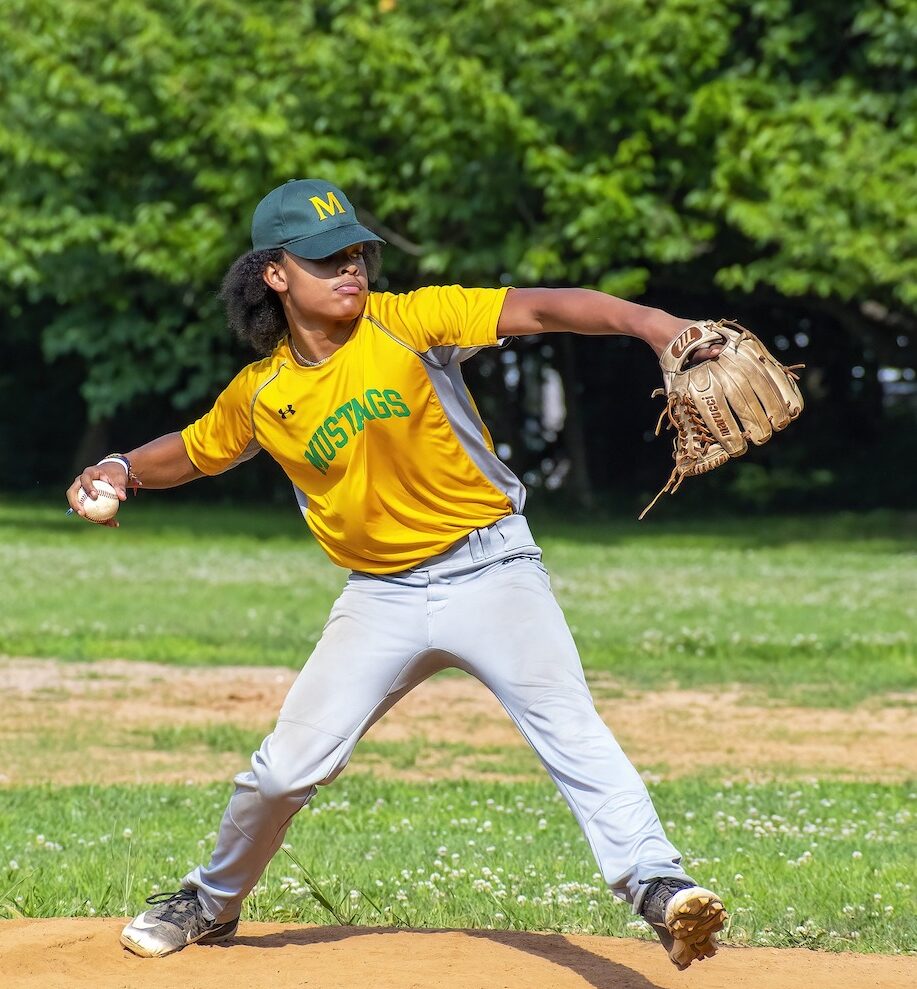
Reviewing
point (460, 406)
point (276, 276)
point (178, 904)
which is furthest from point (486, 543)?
point (178, 904)

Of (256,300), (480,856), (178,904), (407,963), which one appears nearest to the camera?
(407,963)

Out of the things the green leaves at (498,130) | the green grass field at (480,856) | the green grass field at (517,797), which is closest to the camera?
the green grass field at (480,856)

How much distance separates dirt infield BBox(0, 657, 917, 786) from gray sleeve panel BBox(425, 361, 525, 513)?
14.2 ft

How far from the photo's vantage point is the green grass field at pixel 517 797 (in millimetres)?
5855

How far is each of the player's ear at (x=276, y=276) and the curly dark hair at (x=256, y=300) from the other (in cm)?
4

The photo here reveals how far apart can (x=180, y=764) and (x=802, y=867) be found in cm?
396

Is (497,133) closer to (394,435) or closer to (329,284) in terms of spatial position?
(329,284)

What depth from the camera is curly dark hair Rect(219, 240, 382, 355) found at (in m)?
4.96

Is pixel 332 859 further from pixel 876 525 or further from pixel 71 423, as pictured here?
pixel 71 423

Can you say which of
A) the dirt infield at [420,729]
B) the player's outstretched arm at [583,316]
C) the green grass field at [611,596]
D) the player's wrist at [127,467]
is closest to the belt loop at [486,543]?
the player's outstretched arm at [583,316]

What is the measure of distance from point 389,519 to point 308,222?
90 centimetres

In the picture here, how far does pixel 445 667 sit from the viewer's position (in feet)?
15.4

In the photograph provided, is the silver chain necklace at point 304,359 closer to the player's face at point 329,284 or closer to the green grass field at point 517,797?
the player's face at point 329,284

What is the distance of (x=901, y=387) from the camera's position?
32438 millimetres
